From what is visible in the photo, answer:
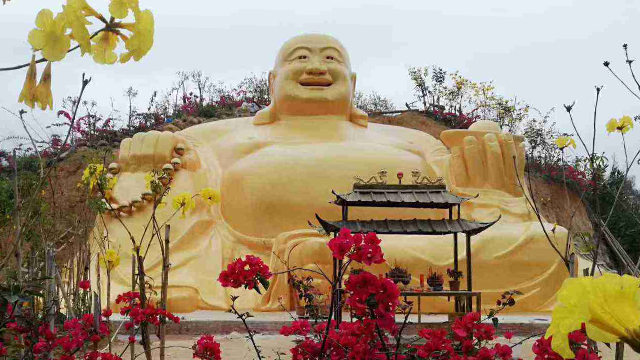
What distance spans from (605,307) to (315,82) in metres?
7.25

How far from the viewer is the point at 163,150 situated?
737cm

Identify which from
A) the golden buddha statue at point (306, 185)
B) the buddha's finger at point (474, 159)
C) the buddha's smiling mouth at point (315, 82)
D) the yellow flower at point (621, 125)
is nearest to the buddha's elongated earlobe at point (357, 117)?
the golden buddha statue at point (306, 185)

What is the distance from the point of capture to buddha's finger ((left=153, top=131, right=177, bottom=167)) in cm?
736

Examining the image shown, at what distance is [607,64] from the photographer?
7.37 feet

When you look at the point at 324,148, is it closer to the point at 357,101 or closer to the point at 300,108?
the point at 300,108

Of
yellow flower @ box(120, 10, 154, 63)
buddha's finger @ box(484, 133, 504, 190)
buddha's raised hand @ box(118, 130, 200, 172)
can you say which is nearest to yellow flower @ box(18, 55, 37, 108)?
yellow flower @ box(120, 10, 154, 63)

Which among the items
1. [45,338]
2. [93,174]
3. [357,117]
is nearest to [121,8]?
[45,338]

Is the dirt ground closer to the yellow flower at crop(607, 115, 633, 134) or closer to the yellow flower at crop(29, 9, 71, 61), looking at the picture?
the yellow flower at crop(607, 115, 633, 134)

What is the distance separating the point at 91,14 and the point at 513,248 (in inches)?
238

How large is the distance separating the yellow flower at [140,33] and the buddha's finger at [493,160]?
673 centimetres

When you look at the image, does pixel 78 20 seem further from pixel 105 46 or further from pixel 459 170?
pixel 459 170

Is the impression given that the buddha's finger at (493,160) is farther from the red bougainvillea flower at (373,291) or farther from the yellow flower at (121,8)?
the yellow flower at (121,8)

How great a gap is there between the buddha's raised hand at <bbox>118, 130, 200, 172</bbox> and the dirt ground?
8.89ft

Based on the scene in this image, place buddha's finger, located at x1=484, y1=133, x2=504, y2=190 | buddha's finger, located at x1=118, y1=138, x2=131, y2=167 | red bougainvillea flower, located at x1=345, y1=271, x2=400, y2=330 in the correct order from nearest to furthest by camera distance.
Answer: red bougainvillea flower, located at x1=345, y1=271, x2=400, y2=330 < buddha's finger, located at x1=484, y1=133, x2=504, y2=190 < buddha's finger, located at x1=118, y1=138, x2=131, y2=167
